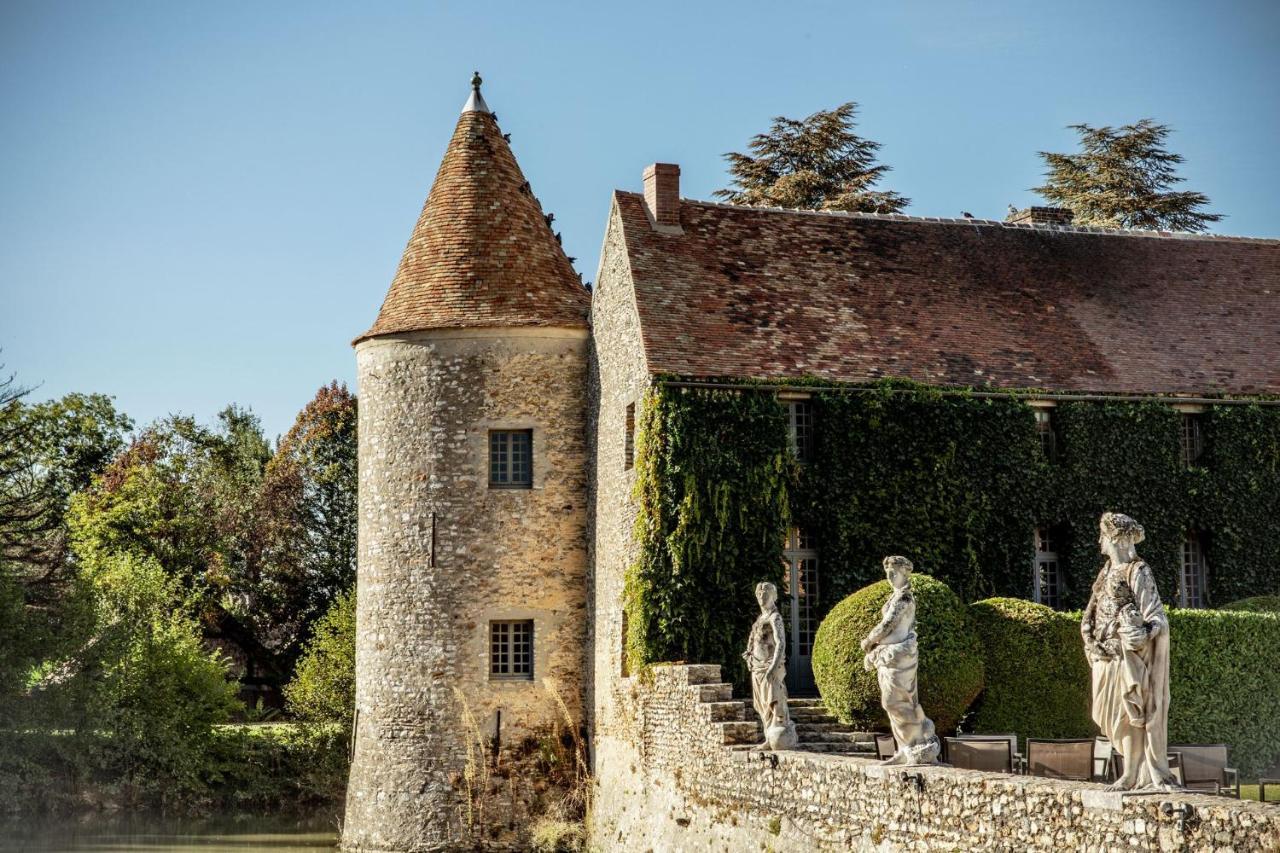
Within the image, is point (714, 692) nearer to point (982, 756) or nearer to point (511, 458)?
point (982, 756)

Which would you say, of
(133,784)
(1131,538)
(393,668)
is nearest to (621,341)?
(393,668)

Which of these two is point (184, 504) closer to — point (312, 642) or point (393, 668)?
point (312, 642)

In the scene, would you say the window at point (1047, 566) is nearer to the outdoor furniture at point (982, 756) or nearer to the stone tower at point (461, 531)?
the stone tower at point (461, 531)

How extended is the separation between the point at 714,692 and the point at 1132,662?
905 cm

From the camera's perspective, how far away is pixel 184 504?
146 ft

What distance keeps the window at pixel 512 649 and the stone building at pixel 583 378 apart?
0.05 metres

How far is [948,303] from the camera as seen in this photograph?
89.5 feet

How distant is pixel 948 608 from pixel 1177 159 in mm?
25891

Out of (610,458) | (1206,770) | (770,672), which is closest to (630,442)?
(610,458)

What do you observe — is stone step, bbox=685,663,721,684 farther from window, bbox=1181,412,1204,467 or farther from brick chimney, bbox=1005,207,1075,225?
brick chimney, bbox=1005,207,1075,225

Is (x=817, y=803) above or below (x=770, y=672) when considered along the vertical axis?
below

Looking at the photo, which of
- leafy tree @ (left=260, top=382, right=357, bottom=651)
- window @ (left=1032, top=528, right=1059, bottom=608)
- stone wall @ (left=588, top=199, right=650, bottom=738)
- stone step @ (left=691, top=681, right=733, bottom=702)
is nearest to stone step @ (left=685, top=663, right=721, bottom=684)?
stone step @ (left=691, top=681, right=733, bottom=702)

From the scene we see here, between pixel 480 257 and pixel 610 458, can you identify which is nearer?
pixel 610 458

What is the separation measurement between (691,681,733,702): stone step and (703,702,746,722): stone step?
26 cm
